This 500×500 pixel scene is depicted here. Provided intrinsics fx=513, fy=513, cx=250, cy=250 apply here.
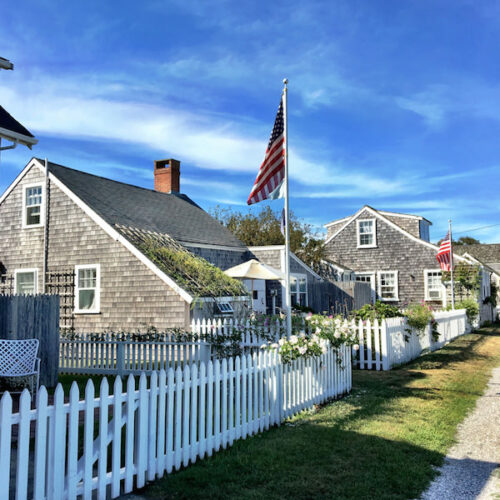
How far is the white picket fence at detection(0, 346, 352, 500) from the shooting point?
3.95 metres

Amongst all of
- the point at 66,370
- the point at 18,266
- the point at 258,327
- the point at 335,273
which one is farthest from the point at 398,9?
the point at 335,273

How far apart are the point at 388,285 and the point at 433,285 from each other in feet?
8.22

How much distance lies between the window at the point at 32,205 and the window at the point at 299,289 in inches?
443

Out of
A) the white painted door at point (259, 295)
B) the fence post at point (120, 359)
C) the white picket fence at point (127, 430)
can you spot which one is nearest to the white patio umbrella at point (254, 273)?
the white painted door at point (259, 295)

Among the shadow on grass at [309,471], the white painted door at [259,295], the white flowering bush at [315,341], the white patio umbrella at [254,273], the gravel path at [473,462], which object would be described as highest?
the white patio umbrella at [254,273]

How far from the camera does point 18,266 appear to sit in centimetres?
1880

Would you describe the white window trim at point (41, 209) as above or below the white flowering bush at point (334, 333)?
above

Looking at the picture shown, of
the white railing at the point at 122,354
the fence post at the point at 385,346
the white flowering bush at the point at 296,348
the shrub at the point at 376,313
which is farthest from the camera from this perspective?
the shrub at the point at 376,313

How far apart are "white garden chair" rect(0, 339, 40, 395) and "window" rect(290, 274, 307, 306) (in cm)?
1592

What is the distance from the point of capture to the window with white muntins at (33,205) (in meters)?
18.6

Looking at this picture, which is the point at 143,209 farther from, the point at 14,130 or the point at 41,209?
the point at 14,130

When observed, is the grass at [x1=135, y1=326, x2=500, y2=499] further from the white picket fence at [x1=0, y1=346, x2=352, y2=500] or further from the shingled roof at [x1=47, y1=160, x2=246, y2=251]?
the shingled roof at [x1=47, y1=160, x2=246, y2=251]

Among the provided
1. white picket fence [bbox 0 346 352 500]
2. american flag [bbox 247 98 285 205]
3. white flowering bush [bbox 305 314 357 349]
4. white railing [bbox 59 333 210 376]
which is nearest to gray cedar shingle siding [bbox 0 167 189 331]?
white railing [bbox 59 333 210 376]

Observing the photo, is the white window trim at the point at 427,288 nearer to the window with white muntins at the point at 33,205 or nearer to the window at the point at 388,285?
the window at the point at 388,285
